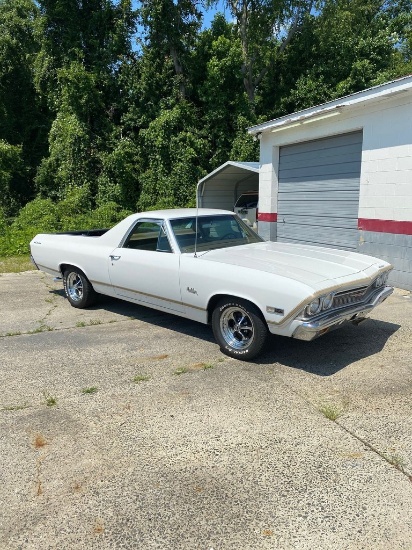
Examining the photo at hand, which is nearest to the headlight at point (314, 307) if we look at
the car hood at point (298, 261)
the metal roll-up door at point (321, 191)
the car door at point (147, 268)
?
the car hood at point (298, 261)

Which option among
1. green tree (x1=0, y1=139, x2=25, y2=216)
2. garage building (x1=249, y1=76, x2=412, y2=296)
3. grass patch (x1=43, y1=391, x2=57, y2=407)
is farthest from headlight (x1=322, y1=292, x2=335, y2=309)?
green tree (x1=0, y1=139, x2=25, y2=216)

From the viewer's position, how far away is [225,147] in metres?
19.8

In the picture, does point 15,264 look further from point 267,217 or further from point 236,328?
point 236,328

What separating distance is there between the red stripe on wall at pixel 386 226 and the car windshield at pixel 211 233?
10.5 feet

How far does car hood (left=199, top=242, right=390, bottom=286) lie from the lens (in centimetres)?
421

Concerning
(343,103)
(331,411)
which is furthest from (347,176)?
(331,411)

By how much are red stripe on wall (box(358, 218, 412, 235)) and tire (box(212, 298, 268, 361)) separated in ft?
14.3

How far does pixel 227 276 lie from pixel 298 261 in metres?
0.82

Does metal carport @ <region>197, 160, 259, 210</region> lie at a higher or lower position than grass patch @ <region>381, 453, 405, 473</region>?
higher

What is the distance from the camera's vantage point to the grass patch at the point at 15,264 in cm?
1003

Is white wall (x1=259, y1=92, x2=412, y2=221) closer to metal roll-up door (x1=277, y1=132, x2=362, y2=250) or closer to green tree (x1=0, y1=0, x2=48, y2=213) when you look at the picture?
metal roll-up door (x1=277, y1=132, x2=362, y2=250)

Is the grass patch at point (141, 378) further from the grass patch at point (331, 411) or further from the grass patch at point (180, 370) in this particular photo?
the grass patch at point (331, 411)

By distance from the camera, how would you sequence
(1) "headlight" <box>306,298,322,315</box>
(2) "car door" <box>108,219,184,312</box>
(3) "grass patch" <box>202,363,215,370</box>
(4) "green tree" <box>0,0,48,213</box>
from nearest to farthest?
(1) "headlight" <box>306,298,322,315</box> < (3) "grass patch" <box>202,363,215,370</box> < (2) "car door" <box>108,219,184,312</box> < (4) "green tree" <box>0,0,48,213</box>

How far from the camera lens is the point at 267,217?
1098 cm
